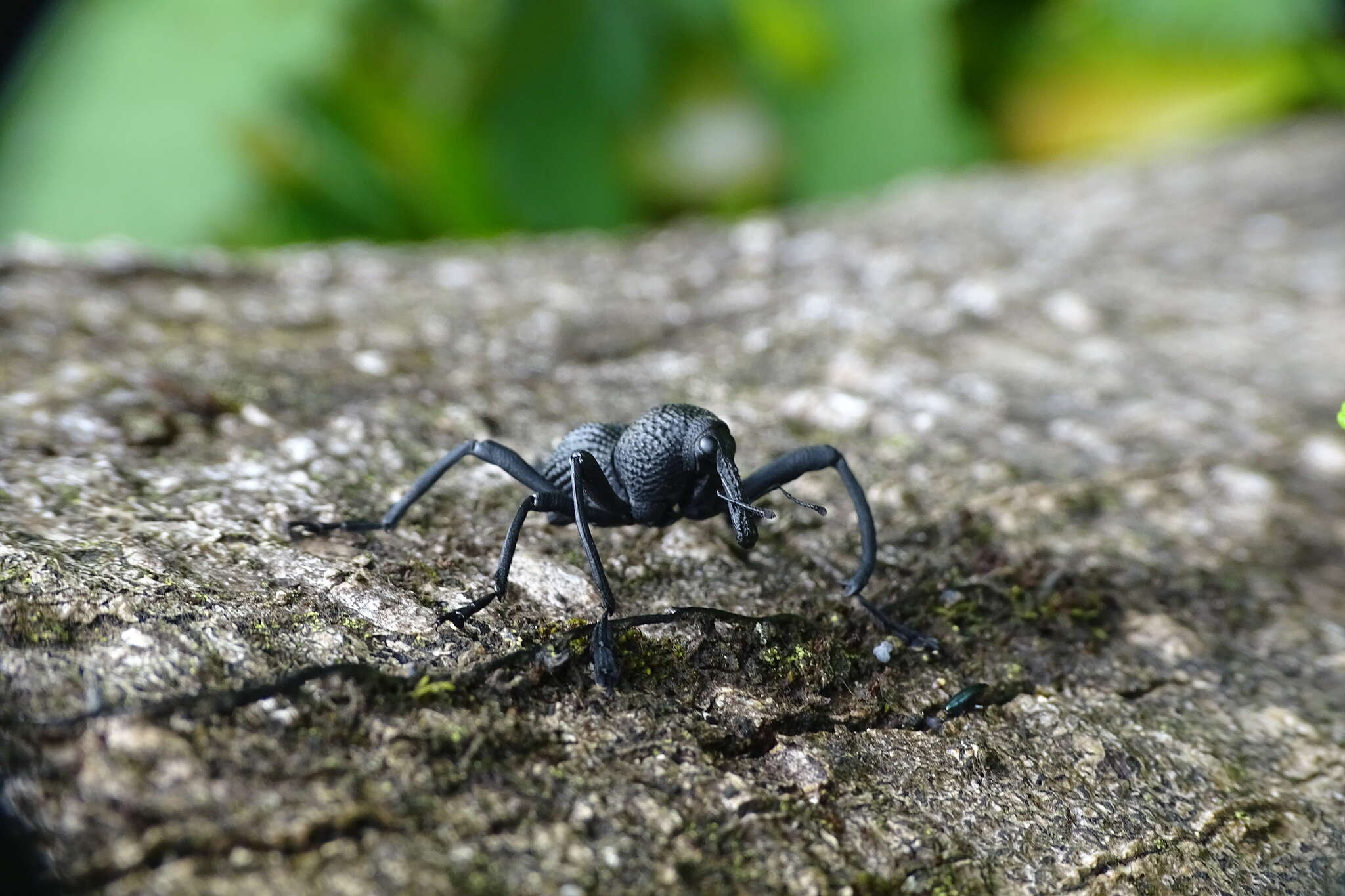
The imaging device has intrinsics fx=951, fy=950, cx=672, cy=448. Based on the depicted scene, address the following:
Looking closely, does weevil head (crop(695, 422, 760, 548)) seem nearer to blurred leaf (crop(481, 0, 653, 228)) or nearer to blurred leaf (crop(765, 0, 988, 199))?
blurred leaf (crop(481, 0, 653, 228))

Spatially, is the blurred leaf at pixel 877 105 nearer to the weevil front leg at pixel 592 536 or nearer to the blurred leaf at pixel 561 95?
the blurred leaf at pixel 561 95

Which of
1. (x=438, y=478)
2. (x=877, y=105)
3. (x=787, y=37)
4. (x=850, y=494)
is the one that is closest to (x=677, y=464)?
(x=850, y=494)

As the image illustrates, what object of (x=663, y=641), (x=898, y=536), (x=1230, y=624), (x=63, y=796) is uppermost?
(x=63, y=796)

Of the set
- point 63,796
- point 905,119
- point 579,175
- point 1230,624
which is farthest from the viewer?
point 905,119

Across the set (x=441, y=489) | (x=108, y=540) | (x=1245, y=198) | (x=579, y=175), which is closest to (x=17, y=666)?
(x=108, y=540)

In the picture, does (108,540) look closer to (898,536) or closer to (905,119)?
(898,536)

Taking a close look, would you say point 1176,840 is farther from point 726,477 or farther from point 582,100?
point 582,100
